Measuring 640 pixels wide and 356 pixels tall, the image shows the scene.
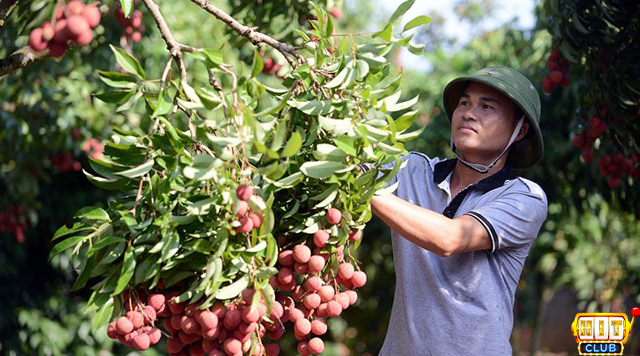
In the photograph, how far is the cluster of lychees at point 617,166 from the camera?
8.84ft

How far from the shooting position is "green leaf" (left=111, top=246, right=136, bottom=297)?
4.03 ft

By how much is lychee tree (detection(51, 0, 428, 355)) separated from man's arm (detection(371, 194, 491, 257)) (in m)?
0.12

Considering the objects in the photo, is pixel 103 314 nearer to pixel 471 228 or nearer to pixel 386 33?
pixel 386 33

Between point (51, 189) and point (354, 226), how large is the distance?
376 centimetres

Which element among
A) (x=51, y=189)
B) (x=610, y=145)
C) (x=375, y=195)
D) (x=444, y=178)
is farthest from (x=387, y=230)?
(x=375, y=195)

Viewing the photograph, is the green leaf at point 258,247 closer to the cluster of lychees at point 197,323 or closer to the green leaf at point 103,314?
the cluster of lychees at point 197,323

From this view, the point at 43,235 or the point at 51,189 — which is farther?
the point at 43,235

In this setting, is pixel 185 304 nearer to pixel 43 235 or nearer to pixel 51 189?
pixel 51 189

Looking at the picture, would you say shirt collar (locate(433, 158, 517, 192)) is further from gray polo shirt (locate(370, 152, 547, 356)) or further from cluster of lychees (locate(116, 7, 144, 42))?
cluster of lychees (locate(116, 7, 144, 42))

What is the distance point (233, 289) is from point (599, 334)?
1827mm

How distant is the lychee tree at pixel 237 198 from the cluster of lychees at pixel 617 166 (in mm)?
1543

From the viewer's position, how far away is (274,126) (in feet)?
4.45

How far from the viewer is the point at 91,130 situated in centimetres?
377

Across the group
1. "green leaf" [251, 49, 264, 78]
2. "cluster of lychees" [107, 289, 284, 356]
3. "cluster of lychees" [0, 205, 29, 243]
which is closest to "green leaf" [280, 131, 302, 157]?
"green leaf" [251, 49, 264, 78]
